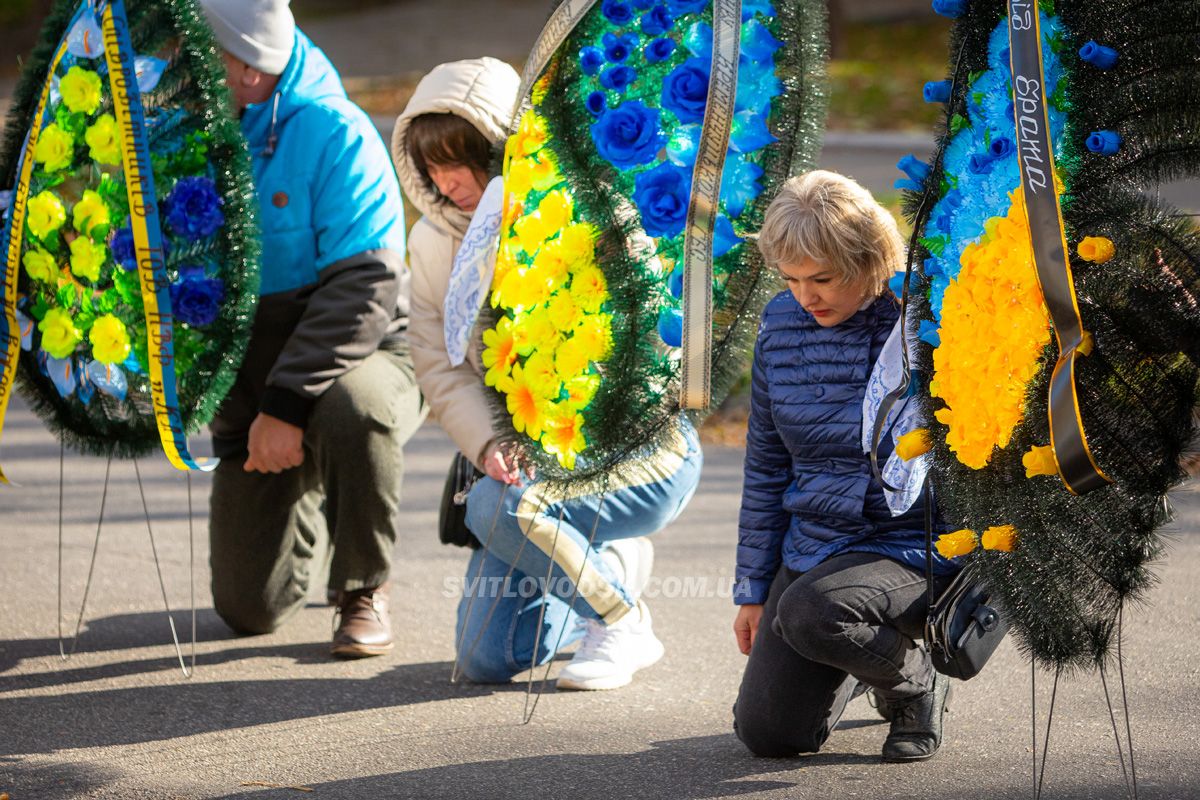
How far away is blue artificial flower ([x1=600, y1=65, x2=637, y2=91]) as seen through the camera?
319 cm

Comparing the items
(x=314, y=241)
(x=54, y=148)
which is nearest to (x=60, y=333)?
(x=54, y=148)

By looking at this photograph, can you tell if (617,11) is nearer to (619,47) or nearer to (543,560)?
(619,47)

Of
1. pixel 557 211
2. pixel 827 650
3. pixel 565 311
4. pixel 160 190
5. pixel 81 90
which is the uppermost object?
pixel 81 90

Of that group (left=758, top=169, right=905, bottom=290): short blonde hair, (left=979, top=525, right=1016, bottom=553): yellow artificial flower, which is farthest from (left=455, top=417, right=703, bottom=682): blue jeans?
(left=979, top=525, right=1016, bottom=553): yellow artificial flower

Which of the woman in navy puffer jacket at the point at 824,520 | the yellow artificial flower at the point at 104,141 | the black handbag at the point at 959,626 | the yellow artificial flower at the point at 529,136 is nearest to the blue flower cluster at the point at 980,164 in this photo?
the woman in navy puffer jacket at the point at 824,520

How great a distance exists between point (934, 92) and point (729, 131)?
51 cm

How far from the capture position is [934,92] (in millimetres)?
2664

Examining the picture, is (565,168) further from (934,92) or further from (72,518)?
(72,518)

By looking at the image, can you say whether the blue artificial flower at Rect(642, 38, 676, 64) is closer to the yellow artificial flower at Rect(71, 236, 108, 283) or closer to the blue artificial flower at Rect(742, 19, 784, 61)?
the blue artificial flower at Rect(742, 19, 784, 61)

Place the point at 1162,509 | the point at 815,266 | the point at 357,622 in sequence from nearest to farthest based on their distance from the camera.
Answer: the point at 1162,509
the point at 815,266
the point at 357,622

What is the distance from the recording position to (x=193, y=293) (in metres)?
3.54

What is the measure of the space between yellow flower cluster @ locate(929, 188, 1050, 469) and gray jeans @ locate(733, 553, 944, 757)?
0.46m

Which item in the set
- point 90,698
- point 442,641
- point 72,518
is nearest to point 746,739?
point 442,641

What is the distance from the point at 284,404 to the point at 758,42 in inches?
61.0
